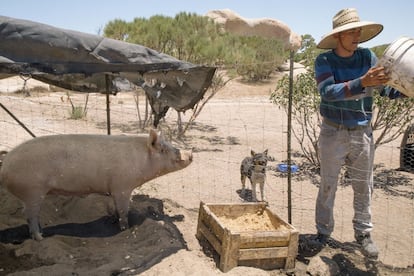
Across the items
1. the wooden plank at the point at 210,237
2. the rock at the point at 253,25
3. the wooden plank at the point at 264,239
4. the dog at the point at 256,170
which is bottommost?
the wooden plank at the point at 210,237

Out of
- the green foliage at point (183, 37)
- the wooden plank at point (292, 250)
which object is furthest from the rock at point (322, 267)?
the green foliage at point (183, 37)

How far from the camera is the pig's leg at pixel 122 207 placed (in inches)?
Result: 196

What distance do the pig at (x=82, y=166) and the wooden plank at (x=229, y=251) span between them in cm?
151

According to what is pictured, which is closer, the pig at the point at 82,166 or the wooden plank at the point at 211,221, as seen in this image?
the wooden plank at the point at 211,221

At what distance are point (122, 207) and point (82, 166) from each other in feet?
2.19

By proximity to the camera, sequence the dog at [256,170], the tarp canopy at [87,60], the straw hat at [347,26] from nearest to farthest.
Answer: the straw hat at [347,26] → the tarp canopy at [87,60] → the dog at [256,170]

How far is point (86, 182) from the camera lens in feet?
16.0

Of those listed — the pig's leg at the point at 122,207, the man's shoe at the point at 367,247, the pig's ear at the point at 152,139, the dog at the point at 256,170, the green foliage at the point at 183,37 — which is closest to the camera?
the man's shoe at the point at 367,247

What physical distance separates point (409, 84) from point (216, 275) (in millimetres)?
2338

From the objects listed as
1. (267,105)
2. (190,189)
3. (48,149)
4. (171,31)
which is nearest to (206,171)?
(190,189)

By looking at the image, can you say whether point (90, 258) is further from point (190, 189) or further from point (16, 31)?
point (190, 189)

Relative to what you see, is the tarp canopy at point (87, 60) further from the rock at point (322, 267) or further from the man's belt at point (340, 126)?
the rock at point (322, 267)

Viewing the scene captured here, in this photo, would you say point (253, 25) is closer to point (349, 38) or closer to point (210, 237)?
point (349, 38)

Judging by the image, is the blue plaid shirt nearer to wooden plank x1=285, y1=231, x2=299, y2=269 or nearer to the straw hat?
the straw hat
